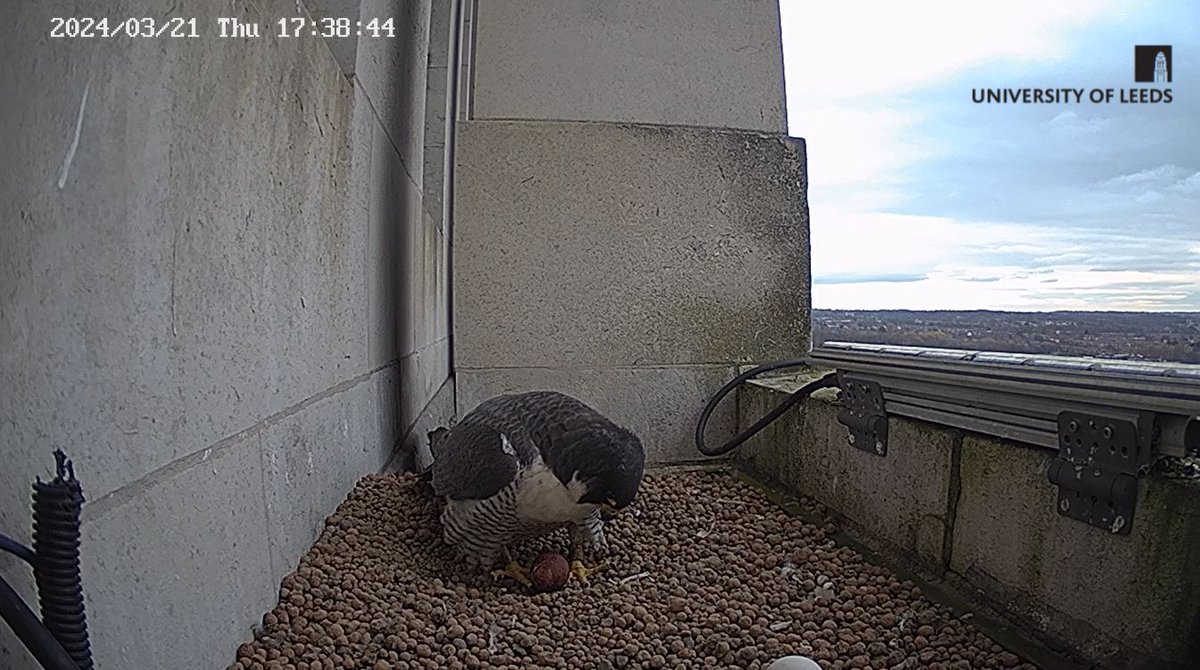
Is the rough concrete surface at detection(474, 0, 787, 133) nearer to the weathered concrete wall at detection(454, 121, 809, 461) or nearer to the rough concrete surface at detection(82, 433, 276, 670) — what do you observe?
the weathered concrete wall at detection(454, 121, 809, 461)

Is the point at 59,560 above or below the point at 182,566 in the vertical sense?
above

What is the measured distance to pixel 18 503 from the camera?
628mm

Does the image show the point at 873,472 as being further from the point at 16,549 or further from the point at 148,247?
the point at 16,549

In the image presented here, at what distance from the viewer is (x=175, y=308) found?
909mm

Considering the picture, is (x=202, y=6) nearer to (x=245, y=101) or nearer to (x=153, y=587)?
(x=245, y=101)

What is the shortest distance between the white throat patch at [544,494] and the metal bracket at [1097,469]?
0.84 metres

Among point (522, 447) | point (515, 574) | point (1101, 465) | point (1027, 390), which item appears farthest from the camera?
point (515, 574)

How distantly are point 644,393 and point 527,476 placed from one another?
1435mm

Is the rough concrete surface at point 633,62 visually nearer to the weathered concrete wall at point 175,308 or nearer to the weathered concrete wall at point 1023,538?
the weathered concrete wall at point 175,308

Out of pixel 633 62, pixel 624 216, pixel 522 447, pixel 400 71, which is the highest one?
pixel 633 62

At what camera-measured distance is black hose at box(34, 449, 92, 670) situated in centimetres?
59

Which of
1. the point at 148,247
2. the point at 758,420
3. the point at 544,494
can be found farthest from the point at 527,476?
the point at 758,420

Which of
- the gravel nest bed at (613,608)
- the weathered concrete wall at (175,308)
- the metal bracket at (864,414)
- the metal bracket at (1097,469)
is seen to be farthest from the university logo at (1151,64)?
the weathered concrete wall at (175,308)

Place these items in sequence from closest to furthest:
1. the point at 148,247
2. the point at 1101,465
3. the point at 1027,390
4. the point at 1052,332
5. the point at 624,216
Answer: the point at 148,247, the point at 1101,465, the point at 1027,390, the point at 1052,332, the point at 624,216
